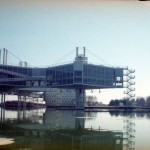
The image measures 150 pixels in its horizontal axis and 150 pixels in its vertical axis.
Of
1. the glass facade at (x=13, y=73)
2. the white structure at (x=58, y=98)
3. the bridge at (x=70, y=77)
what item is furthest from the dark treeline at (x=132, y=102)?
the glass facade at (x=13, y=73)

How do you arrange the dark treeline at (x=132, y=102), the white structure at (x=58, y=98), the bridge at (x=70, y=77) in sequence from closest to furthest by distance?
the bridge at (x=70, y=77), the dark treeline at (x=132, y=102), the white structure at (x=58, y=98)

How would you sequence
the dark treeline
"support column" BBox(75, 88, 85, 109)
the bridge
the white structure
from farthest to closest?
the white structure → the dark treeline → "support column" BBox(75, 88, 85, 109) → the bridge

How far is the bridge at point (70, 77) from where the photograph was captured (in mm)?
51688

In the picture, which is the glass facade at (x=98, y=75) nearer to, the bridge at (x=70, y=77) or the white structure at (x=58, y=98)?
the bridge at (x=70, y=77)

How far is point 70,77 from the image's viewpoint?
52.1 m

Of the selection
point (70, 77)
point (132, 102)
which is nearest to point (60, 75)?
point (70, 77)

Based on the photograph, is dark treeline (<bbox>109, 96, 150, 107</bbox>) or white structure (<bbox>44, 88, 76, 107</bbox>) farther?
white structure (<bbox>44, 88, 76, 107</bbox>)

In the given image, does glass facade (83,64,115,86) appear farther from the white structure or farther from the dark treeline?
the white structure

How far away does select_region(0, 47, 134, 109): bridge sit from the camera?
51688 millimetres

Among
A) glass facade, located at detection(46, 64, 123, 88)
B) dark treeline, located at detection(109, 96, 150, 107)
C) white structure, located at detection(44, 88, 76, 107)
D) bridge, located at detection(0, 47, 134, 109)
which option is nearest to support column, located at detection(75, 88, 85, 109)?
bridge, located at detection(0, 47, 134, 109)

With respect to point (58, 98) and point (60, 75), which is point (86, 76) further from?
point (58, 98)

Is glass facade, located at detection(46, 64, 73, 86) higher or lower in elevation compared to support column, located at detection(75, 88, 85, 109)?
higher

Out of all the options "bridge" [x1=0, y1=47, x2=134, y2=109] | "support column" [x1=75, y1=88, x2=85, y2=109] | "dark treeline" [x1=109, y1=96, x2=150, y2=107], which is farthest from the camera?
"dark treeline" [x1=109, y1=96, x2=150, y2=107]

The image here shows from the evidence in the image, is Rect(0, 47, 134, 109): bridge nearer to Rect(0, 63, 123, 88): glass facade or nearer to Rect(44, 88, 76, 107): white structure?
Rect(0, 63, 123, 88): glass facade
